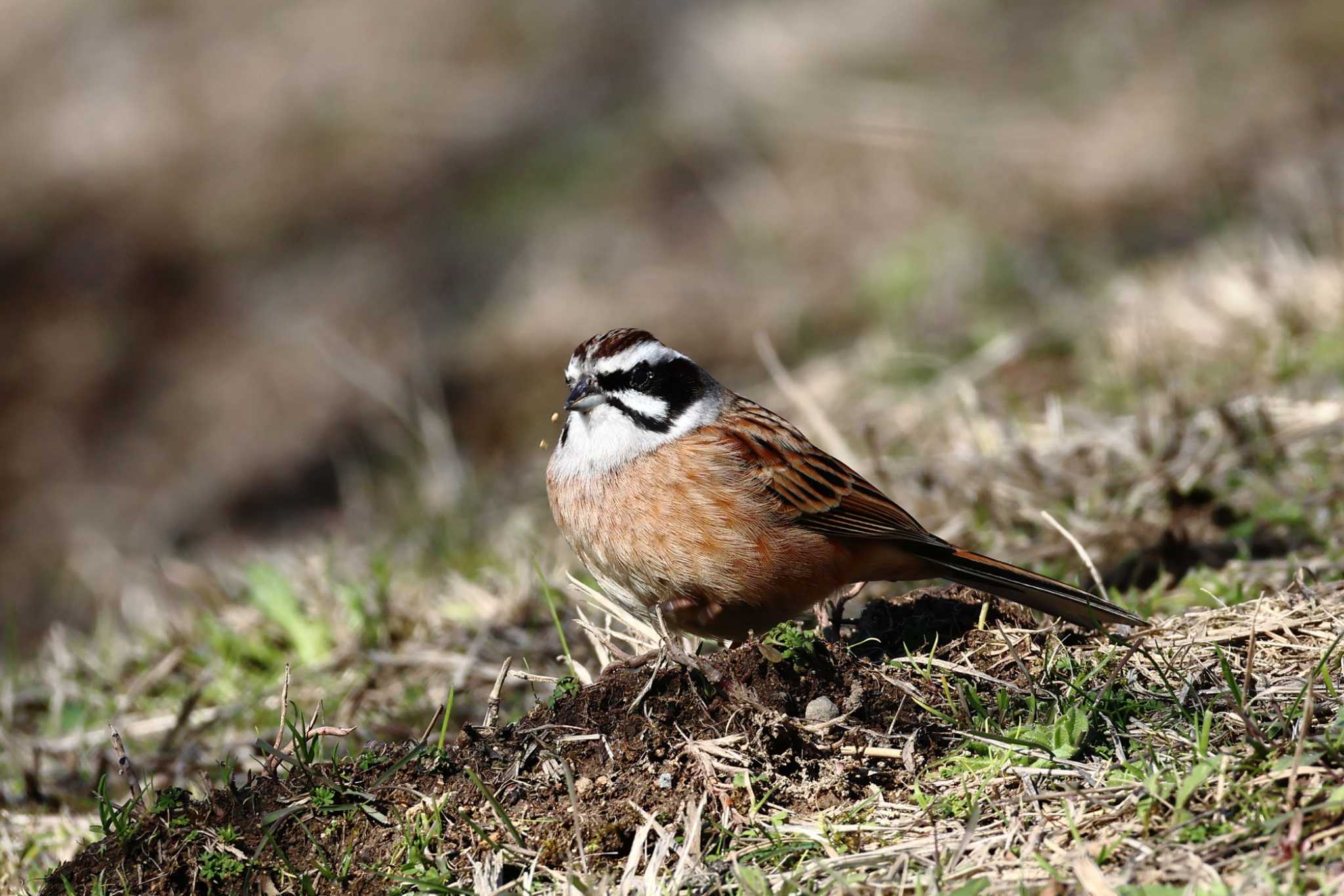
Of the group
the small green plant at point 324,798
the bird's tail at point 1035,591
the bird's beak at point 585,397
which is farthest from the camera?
the bird's beak at point 585,397

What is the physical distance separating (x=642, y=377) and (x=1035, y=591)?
1556 millimetres

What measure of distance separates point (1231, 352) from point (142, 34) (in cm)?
1699

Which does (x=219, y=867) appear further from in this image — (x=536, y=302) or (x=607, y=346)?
(x=536, y=302)

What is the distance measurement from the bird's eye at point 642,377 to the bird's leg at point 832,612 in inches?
39.3

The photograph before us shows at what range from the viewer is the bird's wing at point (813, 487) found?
466 centimetres

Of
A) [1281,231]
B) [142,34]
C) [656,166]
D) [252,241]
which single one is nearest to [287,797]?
[1281,231]

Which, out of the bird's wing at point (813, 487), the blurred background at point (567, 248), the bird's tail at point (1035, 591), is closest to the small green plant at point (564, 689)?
the bird's wing at point (813, 487)

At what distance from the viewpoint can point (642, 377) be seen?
15.6 feet

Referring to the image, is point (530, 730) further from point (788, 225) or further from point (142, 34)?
point (142, 34)

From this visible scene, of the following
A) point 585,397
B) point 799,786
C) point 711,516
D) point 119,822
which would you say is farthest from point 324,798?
point 585,397

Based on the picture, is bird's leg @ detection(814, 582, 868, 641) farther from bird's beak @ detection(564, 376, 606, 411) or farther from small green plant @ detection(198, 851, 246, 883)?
small green plant @ detection(198, 851, 246, 883)

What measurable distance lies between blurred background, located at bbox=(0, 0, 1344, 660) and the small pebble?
234cm

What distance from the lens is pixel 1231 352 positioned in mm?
7262

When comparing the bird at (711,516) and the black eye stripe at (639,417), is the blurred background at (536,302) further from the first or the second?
the black eye stripe at (639,417)
